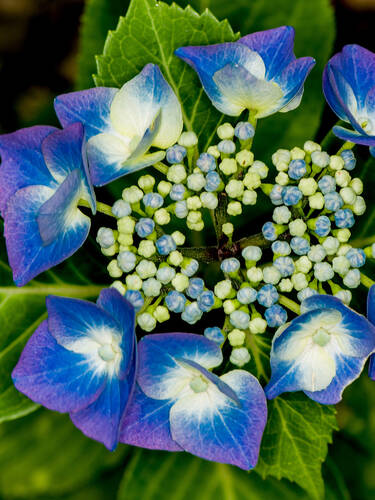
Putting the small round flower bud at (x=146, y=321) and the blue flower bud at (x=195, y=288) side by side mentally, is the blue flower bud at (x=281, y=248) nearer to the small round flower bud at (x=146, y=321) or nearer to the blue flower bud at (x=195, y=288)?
the blue flower bud at (x=195, y=288)

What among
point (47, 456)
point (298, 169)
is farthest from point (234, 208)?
point (47, 456)

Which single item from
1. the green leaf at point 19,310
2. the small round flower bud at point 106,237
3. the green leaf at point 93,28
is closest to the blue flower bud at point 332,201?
the small round flower bud at point 106,237

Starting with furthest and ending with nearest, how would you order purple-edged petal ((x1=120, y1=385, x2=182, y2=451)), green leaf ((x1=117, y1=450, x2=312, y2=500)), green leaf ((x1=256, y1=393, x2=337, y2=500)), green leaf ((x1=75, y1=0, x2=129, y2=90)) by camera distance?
green leaf ((x1=117, y1=450, x2=312, y2=500))
green leaf ((x1=75, y1=0, x2=129, y2=90))
green leaf ((x1=256, y1=393, x2=337, y2=500))
purple-edged petal ((x1=120, y1=385, x2=182, y2=451))

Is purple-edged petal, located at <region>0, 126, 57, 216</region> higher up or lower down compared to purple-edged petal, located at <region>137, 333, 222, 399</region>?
higher up

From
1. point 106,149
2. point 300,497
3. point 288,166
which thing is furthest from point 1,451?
point 288,166

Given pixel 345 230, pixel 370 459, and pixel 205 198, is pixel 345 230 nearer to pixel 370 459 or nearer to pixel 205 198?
pixel 205 198

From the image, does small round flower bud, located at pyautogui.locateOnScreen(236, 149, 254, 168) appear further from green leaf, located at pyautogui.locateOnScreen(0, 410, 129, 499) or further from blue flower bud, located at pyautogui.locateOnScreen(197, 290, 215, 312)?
green leaf, located at pyautogui.locateOnScreen(0, 410, 129, 499)

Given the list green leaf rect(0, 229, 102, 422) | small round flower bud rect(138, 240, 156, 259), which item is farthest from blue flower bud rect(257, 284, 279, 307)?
green leaf rect(0, 229, 102, 422)
